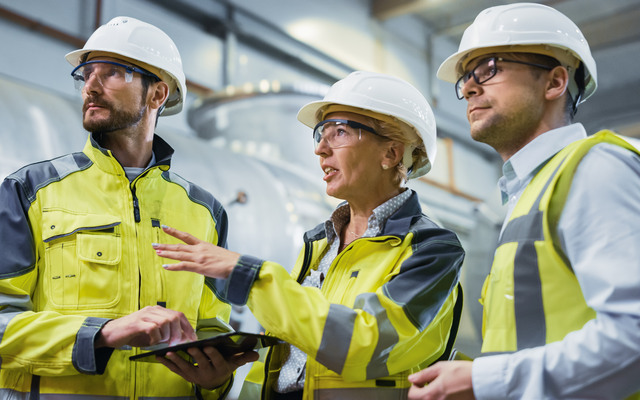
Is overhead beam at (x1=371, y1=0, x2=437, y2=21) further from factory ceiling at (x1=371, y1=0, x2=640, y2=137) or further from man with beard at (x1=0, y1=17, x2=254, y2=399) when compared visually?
man with beard at (x1=0, y1=17, x2=254, y2=399)

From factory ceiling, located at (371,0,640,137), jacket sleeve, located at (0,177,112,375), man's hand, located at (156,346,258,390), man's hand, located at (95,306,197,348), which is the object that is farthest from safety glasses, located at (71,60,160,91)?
factory ceiling, located at (371,0,640,137)

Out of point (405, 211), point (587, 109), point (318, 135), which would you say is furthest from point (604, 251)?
point (587, 109)

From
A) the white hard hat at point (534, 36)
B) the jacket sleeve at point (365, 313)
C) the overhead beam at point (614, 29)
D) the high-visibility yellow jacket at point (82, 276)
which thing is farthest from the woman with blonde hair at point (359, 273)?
the overhead beam at point (614, 29)

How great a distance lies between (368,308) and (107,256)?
870 mm

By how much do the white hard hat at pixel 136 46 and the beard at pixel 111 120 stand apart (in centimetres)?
20

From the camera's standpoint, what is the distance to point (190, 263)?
1.80 meters

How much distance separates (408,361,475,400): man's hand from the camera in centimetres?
152

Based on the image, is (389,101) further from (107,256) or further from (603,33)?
(603,33)

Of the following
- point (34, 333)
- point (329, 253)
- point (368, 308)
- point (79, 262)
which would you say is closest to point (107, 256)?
point (79, 262)

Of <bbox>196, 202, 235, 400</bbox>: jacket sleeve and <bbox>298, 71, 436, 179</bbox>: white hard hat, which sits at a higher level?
<bbox>298, 71, 436, 179</bbox>: white hard hat

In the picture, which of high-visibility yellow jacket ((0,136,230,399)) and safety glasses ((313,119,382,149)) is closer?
high-visibility yellow jacket ((0,136,230,399))

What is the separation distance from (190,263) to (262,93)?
13.6ft

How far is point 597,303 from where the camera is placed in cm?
140

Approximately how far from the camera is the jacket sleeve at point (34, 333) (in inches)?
74.9
